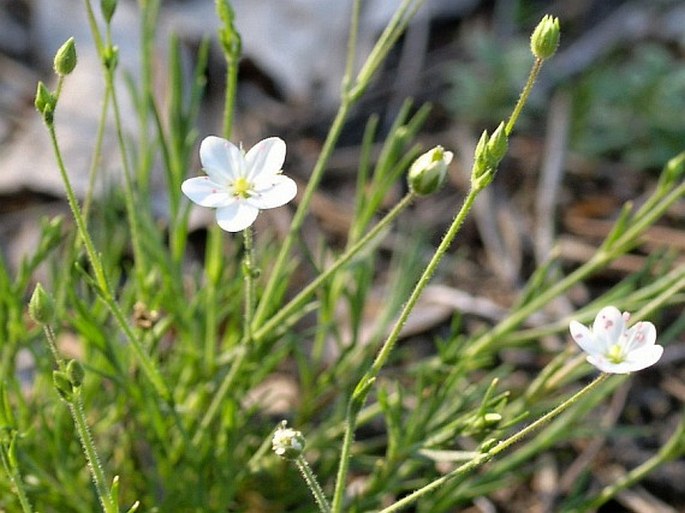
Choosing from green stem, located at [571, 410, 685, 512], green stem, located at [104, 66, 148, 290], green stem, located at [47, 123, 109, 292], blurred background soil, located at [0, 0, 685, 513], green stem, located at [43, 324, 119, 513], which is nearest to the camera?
green stem, located at [43, 324, 119, 513]

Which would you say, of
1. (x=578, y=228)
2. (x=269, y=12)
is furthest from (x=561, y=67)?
(x=269, y=12)

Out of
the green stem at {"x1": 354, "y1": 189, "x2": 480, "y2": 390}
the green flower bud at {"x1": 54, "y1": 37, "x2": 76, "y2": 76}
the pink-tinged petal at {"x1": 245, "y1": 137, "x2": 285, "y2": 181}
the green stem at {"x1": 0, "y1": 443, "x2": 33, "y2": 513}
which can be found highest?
the green flower bud at {"x1": 54, "y1": 37, "x2": 76, "y2": 76}

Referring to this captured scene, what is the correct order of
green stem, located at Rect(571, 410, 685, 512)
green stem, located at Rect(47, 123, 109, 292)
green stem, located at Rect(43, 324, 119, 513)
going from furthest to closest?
green stem, located at Rect(571, 410, 685, 512)
green stem, located at Rect(47, 123, 109, 292)
green stem, located at Rect(43, 324, 119, 513)

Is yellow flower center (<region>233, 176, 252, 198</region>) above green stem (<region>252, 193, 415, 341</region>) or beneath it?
above

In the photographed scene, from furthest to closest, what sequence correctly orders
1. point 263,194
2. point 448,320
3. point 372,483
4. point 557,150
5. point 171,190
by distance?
1. point 557,150
2. point 448,320
3. point 171,190
4. point 372,483
5. point 263,194

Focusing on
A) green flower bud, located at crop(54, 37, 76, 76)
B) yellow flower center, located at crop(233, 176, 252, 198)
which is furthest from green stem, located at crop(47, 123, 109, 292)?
yellow flower center, located at crop(233, 176, 252, 198)

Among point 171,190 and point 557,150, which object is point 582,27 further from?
point 171,190

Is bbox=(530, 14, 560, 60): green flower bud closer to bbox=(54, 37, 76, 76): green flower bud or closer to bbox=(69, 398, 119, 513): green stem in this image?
bbox=(54, 37, 76, 76): green flower bud
